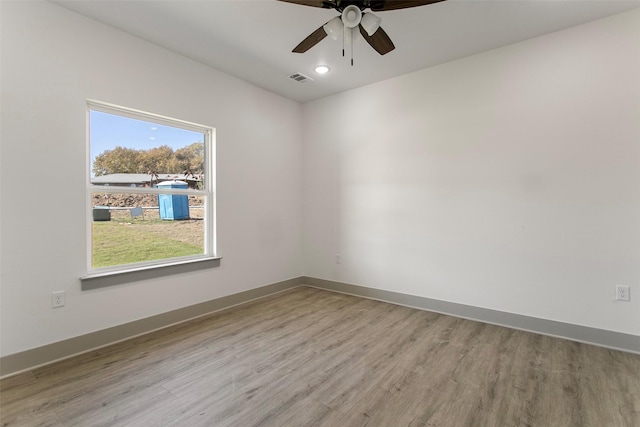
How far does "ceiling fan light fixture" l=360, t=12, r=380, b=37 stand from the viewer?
6.45 ft

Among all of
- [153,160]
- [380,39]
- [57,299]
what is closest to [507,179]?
[380,39]

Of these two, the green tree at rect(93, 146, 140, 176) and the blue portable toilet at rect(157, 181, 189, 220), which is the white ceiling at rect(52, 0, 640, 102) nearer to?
the green tree at rect(93, 146, 140, 176)

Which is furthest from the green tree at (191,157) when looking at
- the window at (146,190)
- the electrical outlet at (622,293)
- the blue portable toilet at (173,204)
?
the electrical outlet at (622,293)

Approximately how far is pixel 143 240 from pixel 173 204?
49 cm

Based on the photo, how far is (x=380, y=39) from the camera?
7.43 feet

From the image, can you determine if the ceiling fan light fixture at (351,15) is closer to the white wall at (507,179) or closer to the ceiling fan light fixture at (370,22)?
the ceiling fan light fixture at (370,22)

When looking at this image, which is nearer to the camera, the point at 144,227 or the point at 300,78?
the point at 144,227

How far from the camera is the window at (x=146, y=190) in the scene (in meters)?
2.73

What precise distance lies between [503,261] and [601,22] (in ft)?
7.62

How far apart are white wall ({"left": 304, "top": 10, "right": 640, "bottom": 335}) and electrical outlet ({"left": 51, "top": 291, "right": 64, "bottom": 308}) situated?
10.2 feet

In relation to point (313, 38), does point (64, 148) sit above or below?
below

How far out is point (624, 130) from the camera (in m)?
2.57

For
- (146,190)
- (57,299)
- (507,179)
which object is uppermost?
(507,179)

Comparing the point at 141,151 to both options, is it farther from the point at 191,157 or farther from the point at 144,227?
the point at 144,227
